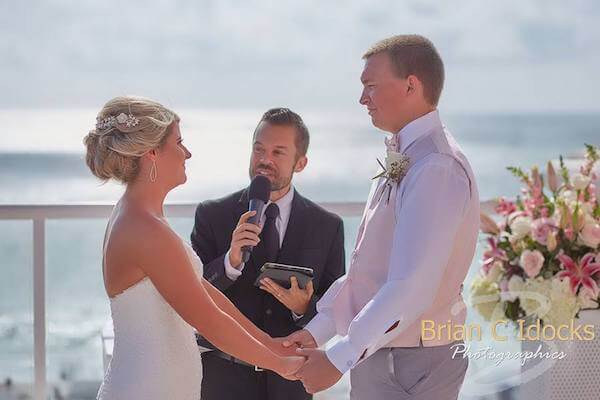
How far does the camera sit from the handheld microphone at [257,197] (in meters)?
3.31

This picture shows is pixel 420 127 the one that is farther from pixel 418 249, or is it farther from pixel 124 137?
pixel 124 137

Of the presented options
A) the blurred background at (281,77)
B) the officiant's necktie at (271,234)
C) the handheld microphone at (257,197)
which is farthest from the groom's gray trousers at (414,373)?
the blurred background at (281,77)

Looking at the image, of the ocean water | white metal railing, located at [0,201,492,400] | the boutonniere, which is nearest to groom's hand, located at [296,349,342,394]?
the boutonniere

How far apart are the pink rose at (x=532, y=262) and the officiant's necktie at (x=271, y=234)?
101 centimetres

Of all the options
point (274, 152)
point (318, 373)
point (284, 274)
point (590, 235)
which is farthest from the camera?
point (590, 235)

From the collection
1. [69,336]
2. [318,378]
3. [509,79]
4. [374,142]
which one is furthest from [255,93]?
[318,378]

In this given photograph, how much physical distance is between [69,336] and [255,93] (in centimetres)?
3133

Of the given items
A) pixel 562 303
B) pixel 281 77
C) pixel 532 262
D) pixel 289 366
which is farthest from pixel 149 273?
pixel 281 77

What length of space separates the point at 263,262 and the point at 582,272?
125cm

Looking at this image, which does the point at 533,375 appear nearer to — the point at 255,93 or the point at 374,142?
the point at 374,142

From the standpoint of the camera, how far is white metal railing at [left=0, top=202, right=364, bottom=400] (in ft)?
15.2

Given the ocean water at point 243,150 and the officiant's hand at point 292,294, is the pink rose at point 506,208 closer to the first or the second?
the officiant's hand at point 292,294

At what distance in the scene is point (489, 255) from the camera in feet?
13.7

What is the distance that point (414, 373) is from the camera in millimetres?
2857
